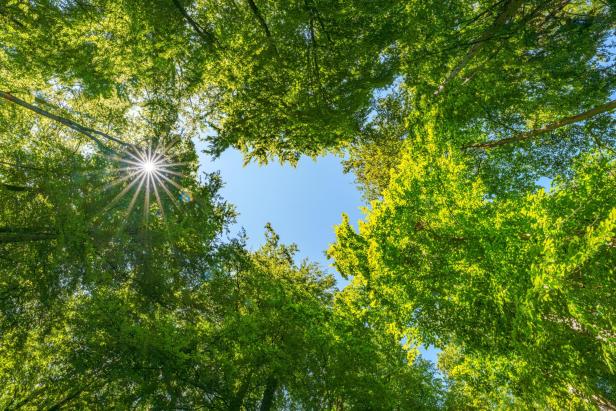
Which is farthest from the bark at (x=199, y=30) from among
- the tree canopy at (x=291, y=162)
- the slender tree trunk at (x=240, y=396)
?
the slender tree trunk at (x=240, y=396)

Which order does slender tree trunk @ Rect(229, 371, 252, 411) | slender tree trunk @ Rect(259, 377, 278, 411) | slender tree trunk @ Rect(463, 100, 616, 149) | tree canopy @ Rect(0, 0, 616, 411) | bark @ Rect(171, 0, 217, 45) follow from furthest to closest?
slender tree trunk @ Rect(259, 377, 278, 411)
slender tree trunk @ Rect(229, 371, 252, 411)
slender tree trunk @ Rect(463, 100, 616, 149)
bark @ Rect(171, 0, 217, 45)
tree canopy @ Rect(0, 0, 616, 411)

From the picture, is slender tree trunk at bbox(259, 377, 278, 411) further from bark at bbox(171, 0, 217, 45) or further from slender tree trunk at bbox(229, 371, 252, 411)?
bark at bbox(171, 0, 217, 45)

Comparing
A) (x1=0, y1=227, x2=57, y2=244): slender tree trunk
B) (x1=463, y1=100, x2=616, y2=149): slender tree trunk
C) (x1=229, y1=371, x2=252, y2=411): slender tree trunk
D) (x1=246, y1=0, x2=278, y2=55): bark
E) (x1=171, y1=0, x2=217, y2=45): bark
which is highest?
(x1=171, y1=0, x2=217, y2=45): bark

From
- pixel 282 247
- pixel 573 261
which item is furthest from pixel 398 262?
pixel 282 247

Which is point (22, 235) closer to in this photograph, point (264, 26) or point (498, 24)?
point (264, 26)

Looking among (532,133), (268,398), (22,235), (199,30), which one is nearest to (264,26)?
(199,30)

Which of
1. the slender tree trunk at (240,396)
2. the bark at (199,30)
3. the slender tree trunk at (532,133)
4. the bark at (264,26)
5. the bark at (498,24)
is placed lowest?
the slender tree trunk at (240,396)

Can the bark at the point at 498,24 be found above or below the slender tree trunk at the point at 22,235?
above

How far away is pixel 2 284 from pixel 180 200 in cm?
497

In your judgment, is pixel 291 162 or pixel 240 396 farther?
pixel 291 162

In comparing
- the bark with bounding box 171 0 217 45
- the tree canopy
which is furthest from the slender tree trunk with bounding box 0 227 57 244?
the bark with bounding box 171 0 217 45

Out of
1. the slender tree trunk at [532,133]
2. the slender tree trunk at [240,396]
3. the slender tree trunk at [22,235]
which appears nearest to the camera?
the slender tree trunk at [22,235]

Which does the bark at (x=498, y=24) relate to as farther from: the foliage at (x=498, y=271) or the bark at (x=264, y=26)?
the bark at (x=264, y=26)

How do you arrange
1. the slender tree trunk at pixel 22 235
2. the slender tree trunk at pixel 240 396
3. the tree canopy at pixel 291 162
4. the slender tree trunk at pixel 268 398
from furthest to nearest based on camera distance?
the slender tree trunk at pixel 268 398
the slender tree trunk at pixel 240 396
the slender tree trunk at pixel 22 235
the tree canopy at pixel 291 162
